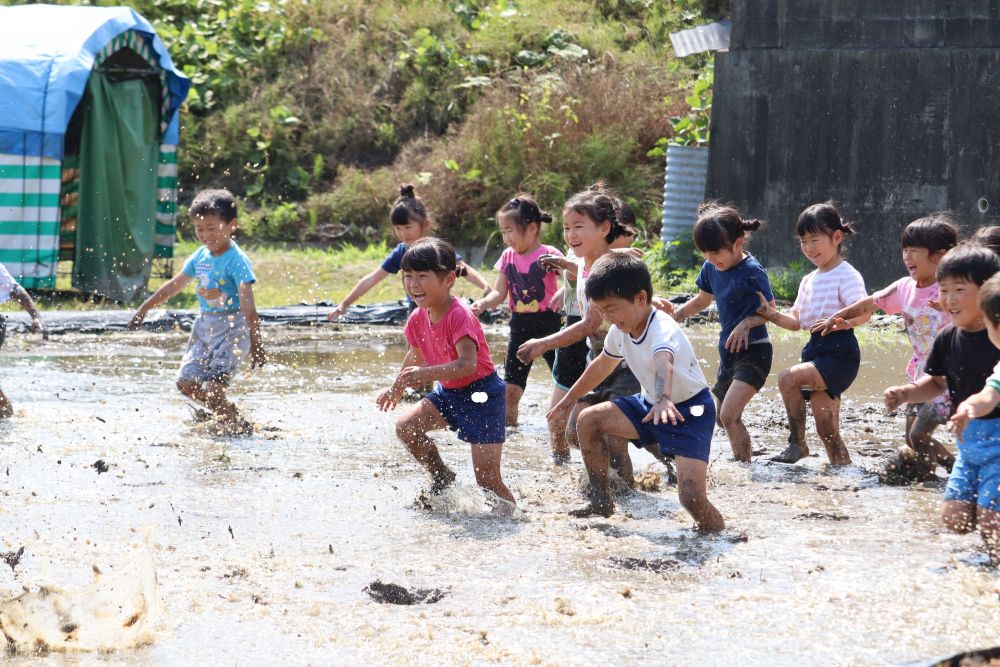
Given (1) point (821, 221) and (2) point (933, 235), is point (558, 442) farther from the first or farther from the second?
(2) point (933, 235)

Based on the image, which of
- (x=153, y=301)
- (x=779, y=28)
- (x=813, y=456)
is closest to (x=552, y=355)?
(x=813, y=456)

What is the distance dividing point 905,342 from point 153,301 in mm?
6029

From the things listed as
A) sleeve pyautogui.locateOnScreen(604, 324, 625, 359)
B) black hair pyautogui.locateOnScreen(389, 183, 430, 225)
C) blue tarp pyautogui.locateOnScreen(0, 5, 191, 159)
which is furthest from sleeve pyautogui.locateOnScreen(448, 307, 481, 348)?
blue tarp pyautogui.locateOnScreen(0, 5, 191, 159)

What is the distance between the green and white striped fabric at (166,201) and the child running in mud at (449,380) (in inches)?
370

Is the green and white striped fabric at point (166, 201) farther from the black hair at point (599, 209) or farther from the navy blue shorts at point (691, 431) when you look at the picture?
the navy blue shorts at point (691, 431)

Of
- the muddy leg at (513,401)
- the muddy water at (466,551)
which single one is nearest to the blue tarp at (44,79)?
the muddy water at (466,551)

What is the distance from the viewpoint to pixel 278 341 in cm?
1065

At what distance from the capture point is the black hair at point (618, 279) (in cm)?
478

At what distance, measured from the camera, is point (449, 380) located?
528 cm

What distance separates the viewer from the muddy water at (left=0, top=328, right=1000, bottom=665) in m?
3.67

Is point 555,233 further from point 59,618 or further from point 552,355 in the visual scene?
point 59,618

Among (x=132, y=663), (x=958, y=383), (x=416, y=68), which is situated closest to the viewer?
(x=132, y=663)

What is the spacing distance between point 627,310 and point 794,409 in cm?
193

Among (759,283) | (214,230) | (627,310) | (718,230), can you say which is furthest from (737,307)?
(214,230)
